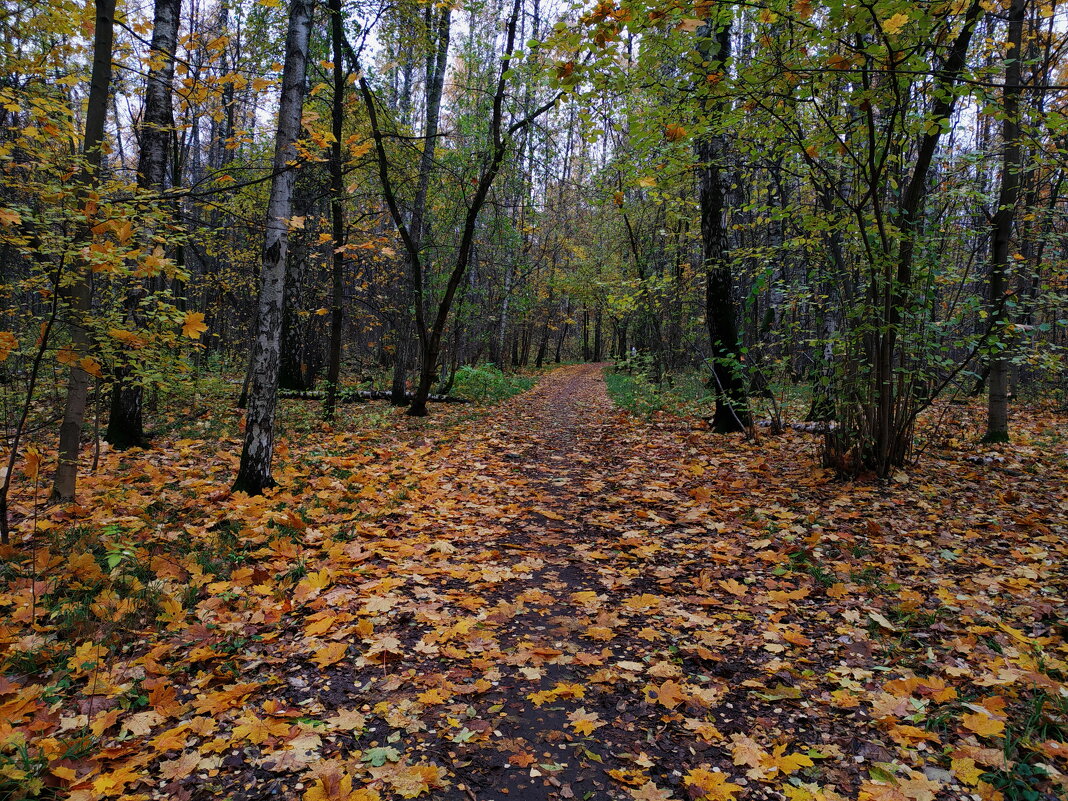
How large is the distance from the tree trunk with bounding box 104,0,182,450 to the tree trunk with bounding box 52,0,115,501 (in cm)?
189

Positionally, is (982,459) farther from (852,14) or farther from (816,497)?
(852,14)

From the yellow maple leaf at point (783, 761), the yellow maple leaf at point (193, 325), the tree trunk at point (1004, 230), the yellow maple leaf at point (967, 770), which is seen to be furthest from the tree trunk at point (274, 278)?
the tree trunk at point (1004, 230)

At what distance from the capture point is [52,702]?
253cm

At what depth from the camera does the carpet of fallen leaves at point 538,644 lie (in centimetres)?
224

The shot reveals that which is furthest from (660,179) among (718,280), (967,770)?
(967,770)

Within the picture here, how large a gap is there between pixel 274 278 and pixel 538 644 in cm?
445

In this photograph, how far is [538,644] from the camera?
327cm

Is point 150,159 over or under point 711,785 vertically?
over

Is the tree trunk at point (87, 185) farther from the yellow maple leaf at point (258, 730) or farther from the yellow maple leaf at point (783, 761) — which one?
the yellow maple leaf at point (783, 761)

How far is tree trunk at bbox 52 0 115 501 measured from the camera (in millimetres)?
4000

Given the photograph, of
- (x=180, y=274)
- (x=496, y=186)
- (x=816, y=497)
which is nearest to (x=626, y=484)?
(x=816, y=497)

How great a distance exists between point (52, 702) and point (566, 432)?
28.6 feet

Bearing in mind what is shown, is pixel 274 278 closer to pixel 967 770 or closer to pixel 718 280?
pixel 967 770

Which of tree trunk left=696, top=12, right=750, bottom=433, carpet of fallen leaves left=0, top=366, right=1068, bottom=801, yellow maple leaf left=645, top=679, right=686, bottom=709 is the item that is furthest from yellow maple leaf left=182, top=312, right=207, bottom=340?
tree trunk left=696, top=12, right=750, bottom=433
